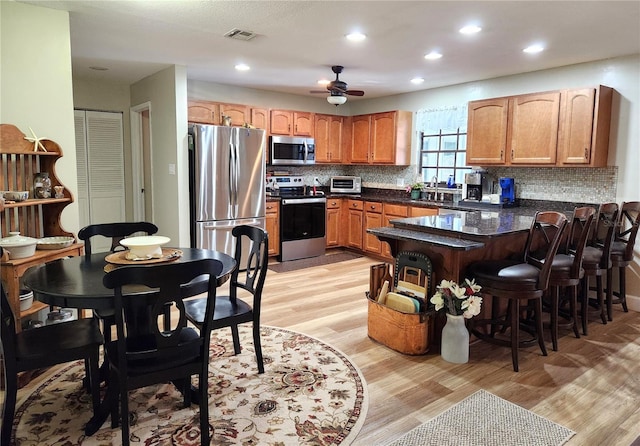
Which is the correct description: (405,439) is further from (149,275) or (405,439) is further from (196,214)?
(196,214)

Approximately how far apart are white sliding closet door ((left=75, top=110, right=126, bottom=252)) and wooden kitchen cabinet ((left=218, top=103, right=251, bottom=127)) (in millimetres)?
1483

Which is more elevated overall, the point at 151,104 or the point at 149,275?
the point at 151,104

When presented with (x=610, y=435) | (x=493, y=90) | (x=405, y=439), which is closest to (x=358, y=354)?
(x=405, y=439)

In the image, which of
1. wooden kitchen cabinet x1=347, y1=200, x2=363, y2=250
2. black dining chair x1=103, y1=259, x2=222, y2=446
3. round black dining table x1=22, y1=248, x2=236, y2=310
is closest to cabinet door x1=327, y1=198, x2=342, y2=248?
wooden kitchen cabinet x1=347, y1=200, x2=363, y2=250

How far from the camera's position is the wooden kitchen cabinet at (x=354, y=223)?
644 centimetres

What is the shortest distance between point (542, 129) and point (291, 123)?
131 inches

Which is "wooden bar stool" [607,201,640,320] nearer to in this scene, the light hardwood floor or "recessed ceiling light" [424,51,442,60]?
the light hardwood floor

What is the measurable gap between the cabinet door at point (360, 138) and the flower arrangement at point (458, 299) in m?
3.99

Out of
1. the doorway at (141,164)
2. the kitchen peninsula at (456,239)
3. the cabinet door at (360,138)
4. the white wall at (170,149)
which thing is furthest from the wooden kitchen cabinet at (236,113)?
the kitchen peninsula at (456,239)

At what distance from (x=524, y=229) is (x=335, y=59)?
2.44 metres

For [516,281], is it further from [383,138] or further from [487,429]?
[383,138]

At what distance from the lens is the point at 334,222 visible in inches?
260

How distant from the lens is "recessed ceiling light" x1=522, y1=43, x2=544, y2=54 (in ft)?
12.5

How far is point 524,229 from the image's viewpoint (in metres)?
3.21
